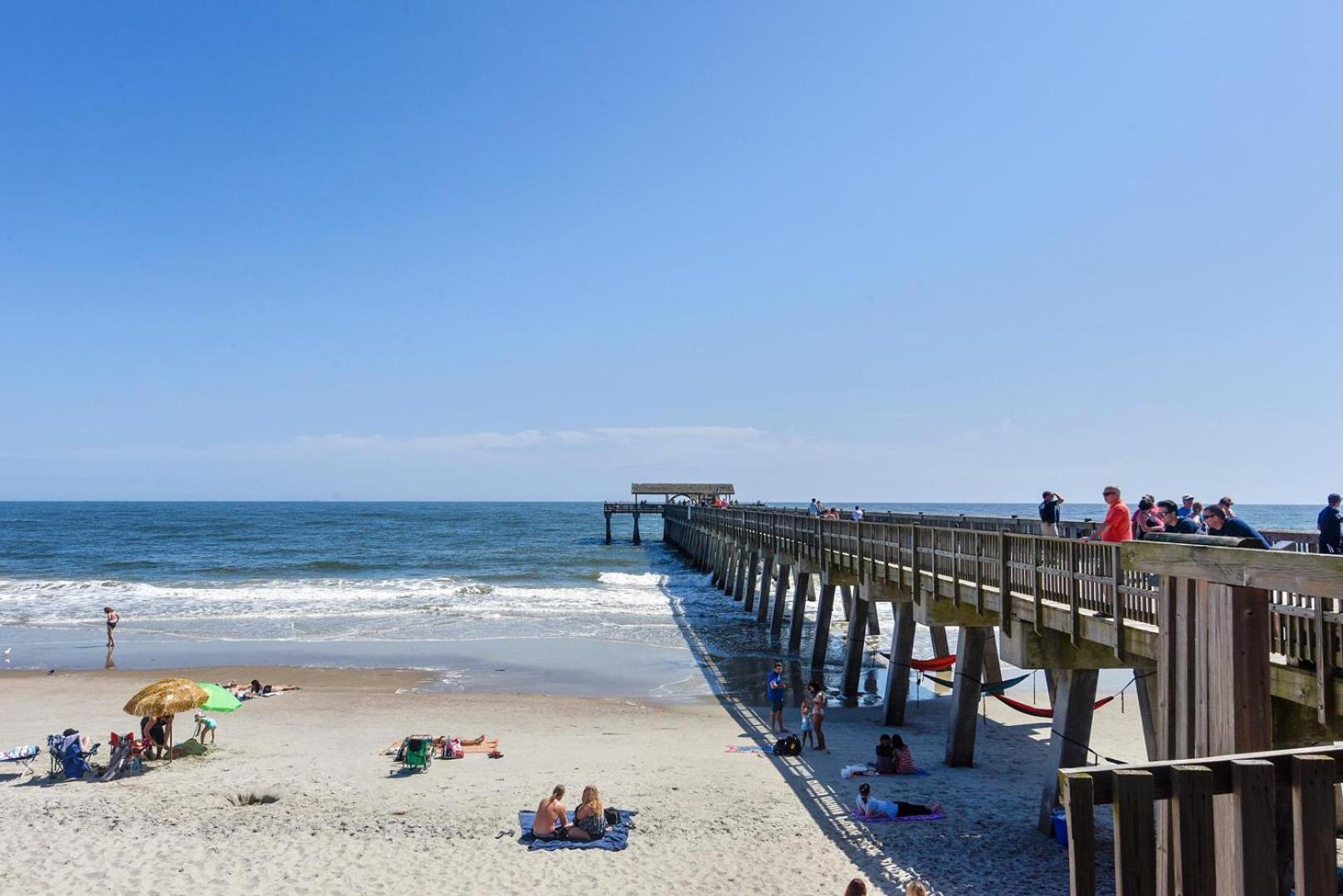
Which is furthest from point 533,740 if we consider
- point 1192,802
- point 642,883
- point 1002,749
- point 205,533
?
point 205,533

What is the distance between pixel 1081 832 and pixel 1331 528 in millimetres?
9090

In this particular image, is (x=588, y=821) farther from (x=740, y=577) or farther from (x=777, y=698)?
(x=740, y=577)

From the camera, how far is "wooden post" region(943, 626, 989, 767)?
12305 millimetres

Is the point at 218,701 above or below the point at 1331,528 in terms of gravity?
below

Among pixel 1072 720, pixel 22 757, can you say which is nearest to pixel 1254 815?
pixel 1072 720

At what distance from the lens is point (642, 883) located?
8.80 meters

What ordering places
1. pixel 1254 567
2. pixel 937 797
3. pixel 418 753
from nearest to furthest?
pixel 1254 567 → pixel 937 797 → pixel 418 753

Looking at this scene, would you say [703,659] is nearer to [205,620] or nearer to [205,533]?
[205,620]

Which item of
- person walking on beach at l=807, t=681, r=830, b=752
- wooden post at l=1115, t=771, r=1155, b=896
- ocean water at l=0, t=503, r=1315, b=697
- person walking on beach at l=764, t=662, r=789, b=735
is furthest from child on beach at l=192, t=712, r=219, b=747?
wooden post at l=1115, t=771, r=1155, b=896

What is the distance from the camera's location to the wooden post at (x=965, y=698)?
1230 centimetres

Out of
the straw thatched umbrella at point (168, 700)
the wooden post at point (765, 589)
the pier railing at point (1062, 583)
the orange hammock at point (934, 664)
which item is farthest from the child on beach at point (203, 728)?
the wooden post at point (765, 589)

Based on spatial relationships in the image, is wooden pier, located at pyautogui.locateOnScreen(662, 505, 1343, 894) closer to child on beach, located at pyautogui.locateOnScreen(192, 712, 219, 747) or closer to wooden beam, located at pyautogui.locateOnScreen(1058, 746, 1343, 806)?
wooden beam, located at pyautogui.locateOnScreen(1058, 746, 1343, 806)

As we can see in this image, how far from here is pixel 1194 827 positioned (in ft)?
9.70

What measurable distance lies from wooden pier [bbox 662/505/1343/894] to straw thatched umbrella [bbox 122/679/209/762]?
11514mm
